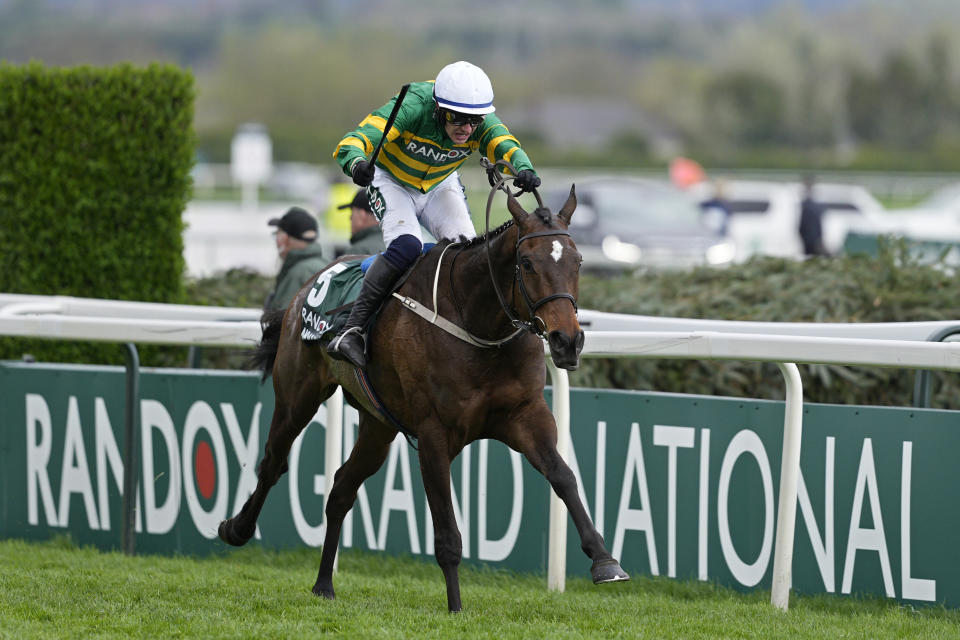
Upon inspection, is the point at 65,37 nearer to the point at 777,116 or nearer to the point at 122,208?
the point at 777,116

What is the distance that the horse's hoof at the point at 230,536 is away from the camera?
623cm

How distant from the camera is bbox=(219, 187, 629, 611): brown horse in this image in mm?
4844

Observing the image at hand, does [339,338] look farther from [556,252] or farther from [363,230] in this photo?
[363,230]

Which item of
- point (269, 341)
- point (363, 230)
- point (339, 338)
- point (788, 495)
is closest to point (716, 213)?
point (363, 230)

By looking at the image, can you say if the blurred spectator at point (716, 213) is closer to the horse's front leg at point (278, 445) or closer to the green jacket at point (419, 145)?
the horse's front leg at point (278, 445)

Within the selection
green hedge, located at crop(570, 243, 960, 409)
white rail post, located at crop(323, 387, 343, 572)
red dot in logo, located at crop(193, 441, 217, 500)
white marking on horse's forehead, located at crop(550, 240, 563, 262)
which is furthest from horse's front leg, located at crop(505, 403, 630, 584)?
green hedge, located at crop(570, 243, 960, 409)

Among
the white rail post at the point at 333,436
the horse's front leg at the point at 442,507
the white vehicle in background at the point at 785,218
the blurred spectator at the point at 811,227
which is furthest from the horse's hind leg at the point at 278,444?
the white vehicle in background at the point at 785,218

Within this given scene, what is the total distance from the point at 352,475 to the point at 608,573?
1652 mm

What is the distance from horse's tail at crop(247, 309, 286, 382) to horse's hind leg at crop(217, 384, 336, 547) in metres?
0.28

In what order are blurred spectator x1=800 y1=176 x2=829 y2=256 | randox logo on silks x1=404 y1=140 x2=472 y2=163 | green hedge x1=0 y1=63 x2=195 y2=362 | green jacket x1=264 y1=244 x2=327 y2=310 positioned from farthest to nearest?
blurred spectator x1=800 y1=176 x2=829 y2=256
green hedge x1=0 y1=63 x2=195 y2=362
green jacket x1=264 y1=244 x2=327 y2=310
randox logo on silks x1=404 y1=140 x2=472 y2=163

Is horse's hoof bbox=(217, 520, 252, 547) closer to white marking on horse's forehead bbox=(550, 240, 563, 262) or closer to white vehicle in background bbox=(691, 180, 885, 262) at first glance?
white marking on horse's forehead bbox=(550, 240, 563, 262)

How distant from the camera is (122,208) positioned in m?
8.66

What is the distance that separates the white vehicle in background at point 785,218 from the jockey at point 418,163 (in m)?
14.5

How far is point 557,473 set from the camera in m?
5.02
